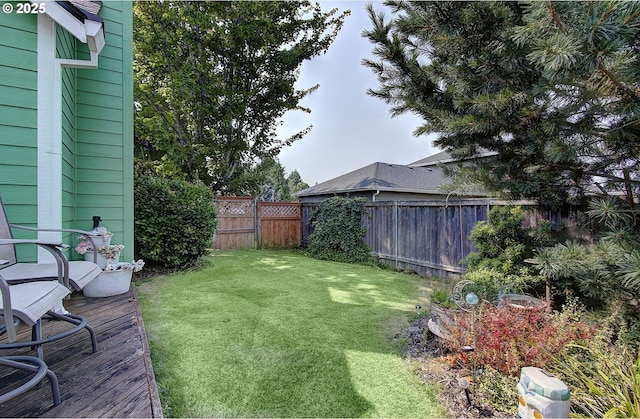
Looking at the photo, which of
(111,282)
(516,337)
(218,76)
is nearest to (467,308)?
(516,337)

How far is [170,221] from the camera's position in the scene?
18.6 feet

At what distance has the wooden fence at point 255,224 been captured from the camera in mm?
9109

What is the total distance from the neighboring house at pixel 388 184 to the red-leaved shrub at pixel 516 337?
7.46m

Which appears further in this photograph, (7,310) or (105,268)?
(105,268)

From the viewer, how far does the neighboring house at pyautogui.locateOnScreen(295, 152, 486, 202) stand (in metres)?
10.6

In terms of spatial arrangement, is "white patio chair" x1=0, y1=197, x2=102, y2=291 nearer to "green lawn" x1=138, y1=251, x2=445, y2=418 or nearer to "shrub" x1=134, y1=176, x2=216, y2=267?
"green lawn" x1=138, y1=251, x2=445, y2=418

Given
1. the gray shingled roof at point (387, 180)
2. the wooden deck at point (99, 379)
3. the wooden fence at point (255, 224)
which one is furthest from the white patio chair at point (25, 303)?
the gray shingled roof at point (387, 180)

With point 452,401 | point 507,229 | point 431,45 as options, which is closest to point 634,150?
point 507,229

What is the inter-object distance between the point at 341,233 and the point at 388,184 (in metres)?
3.78

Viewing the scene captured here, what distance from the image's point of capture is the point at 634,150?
2.24m

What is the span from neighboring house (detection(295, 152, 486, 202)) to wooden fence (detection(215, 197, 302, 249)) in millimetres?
1863

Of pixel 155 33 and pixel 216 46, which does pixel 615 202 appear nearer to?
pixel 216 46

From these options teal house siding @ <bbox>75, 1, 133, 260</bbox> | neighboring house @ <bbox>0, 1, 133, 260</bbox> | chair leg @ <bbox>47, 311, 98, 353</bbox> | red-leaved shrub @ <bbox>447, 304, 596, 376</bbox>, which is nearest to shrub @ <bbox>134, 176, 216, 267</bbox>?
teal house siding @ <bbox>75, 1, 133, 260</bbox>

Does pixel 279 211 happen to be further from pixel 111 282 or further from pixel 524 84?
pixel 524 84
